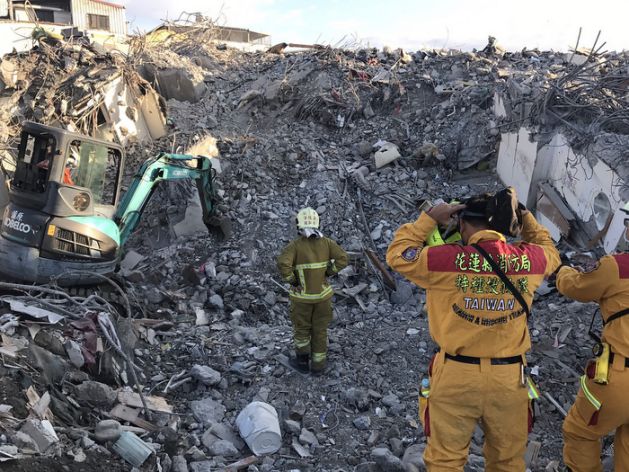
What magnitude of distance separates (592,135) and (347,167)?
394 cm

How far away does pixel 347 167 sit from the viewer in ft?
29.6

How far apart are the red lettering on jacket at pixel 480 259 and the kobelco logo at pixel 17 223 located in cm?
432

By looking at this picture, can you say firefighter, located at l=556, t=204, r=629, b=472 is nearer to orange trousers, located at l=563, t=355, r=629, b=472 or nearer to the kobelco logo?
orange trousers, located at l=563, t=355, r=629, b=472

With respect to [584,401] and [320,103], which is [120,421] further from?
[320,103]

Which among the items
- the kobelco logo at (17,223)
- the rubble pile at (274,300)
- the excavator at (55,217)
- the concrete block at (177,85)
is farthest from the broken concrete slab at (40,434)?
the concrete block at (177,85)

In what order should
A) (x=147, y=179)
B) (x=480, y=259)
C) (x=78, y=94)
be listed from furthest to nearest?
(x=78, y=94) < (x=147, y=179) < (x=480, y=259)

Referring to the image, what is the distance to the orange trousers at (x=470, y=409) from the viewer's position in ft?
8.33

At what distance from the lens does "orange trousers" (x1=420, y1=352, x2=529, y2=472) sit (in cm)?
254

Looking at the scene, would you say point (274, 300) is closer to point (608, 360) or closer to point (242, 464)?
point (242, 464)

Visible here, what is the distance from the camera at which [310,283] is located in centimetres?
454

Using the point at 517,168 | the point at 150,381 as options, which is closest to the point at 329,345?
the point at 150,381

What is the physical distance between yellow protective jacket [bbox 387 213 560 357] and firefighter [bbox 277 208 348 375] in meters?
1.91

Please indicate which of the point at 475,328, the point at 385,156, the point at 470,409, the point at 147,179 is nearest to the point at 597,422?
the point at 470,409

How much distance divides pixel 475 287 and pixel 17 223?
467cm
